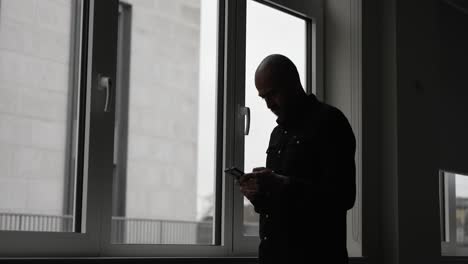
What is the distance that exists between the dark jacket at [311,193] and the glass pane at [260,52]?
43.7 inches

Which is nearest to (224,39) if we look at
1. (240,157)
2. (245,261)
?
(240,157)

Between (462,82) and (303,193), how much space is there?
10.7 feet

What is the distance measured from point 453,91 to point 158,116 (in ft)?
24.8

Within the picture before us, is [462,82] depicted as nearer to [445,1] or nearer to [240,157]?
[445,1]

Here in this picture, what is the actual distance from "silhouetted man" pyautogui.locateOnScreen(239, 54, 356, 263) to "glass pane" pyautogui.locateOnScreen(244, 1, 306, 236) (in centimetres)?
110

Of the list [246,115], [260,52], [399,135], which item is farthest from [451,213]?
[246,115]

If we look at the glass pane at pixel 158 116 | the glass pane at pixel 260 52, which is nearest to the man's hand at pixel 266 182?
the glass pane at pixel 260 52

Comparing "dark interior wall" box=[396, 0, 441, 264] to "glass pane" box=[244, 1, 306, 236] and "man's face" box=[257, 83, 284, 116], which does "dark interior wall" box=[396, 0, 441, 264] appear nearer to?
"glass pane" box=[244, 1, 306, 236]

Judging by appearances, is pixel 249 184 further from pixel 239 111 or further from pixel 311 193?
pixel 239 111

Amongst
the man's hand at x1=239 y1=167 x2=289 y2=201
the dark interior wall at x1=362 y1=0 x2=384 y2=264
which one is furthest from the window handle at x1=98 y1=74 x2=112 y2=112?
the dark interior wall at x1=362 y1=0 x2=384 y2=264

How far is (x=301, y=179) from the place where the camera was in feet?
6.29

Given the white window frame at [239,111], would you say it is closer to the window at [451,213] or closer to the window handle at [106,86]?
the window handle at [106,86]

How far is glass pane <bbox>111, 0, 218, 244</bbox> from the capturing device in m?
10.9

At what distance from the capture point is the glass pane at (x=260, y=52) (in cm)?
323
